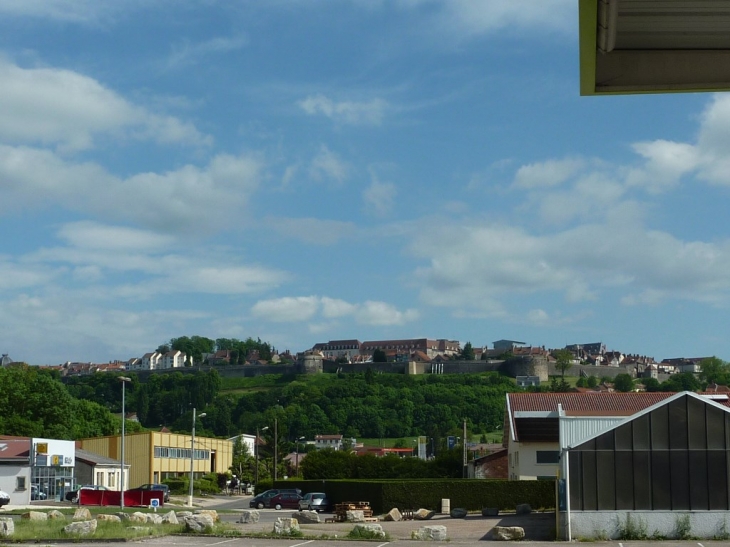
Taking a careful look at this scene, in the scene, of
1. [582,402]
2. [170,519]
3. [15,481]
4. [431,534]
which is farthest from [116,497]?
[582,402]

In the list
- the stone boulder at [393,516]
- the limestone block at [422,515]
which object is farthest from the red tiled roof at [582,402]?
the stone boulder at [393,516]

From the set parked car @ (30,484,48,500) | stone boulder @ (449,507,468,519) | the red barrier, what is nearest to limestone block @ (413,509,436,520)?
stone boulder @ (449,507,468,519)

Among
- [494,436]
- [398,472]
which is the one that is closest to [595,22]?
[398,472]

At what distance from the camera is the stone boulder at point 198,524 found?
31.7 meters

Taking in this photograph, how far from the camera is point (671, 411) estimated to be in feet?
104

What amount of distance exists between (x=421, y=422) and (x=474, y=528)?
15807 cm

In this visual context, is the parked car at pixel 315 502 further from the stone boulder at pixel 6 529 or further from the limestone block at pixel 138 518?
the stone boulder at pixel 6 529

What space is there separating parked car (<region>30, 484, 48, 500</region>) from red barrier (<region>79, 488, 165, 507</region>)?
10.6m

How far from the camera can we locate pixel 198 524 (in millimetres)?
31750

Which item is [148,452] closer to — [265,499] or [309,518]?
[265,499]

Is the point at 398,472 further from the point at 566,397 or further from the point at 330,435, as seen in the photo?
the point at 330,435

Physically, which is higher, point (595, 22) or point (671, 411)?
point (595, 22)

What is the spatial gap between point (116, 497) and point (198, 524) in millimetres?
24965

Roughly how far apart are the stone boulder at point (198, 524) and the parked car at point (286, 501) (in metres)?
28.0
